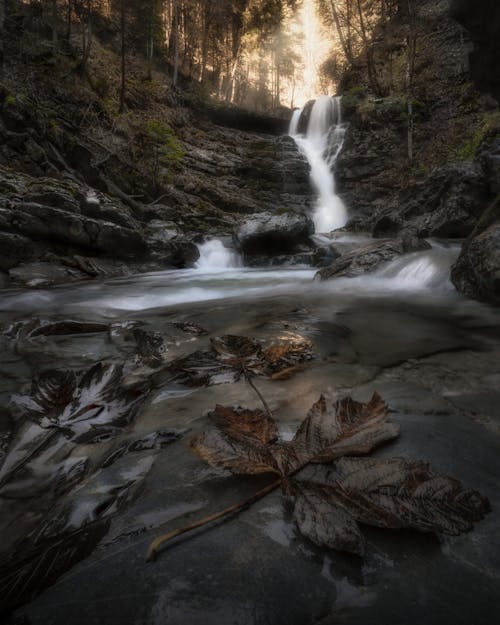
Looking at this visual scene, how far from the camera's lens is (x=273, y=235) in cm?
1051

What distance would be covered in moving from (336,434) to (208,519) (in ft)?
1.37

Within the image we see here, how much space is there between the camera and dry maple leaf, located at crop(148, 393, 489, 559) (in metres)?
0.66

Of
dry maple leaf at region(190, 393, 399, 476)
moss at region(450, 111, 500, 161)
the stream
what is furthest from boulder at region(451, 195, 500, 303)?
moss at region(450, 111, 500, 161)

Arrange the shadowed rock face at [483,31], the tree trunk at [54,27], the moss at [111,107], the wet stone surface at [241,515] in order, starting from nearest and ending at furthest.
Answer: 1. the wet stone surface at [241,515]
2. the shadowed rock face at [483,31]
3. the tree trunk at [54,27]
4. the moss at [111,107]

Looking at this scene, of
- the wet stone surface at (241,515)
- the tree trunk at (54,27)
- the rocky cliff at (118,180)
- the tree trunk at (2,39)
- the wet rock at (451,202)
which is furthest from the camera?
the tree trunk at (54,27)

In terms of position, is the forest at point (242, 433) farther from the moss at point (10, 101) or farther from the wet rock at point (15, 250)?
the moss at point (10, 101)

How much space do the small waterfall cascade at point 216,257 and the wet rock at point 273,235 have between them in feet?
1.25

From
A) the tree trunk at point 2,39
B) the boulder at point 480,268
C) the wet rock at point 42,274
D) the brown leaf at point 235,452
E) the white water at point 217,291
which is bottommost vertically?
the wet rock at point 42,274

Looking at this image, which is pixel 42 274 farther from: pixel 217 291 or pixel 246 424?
pixel 246 424

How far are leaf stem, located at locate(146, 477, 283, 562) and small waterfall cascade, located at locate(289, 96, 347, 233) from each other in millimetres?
16353

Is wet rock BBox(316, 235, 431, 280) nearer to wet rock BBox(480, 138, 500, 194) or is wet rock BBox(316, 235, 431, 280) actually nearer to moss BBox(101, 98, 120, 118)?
wet rock BBox(480, 138, 500, 194)

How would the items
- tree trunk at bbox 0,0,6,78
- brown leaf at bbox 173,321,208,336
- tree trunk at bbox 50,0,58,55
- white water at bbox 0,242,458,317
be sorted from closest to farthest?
brown leaf at bbox 173,321,208,336
white water at bbox 0,242,458,317
tree trunk at bbox 0,0,6,78
tree trunk at bbox 50,0,58,55

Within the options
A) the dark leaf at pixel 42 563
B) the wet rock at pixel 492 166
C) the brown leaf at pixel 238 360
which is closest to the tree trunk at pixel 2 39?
the brown leaf at pixel 238 360

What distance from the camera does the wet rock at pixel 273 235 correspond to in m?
10.5
